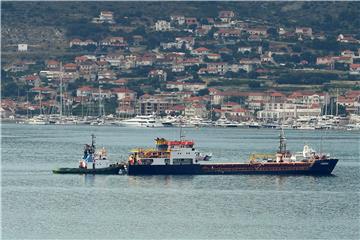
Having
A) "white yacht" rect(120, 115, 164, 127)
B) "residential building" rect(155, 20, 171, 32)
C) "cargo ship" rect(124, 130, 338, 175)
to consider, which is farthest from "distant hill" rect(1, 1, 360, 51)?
"cargo ship" rect(124, 130, 338, 175)

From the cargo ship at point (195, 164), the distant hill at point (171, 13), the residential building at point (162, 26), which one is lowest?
the cargo ship at point (195, 164)

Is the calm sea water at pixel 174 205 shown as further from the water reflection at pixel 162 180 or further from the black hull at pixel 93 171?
the black hull at pixel 93 171

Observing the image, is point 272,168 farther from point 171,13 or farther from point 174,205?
point 171,13

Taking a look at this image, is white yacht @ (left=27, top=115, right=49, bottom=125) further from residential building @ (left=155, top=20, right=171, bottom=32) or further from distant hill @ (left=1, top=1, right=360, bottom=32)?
distant hill @ (left=1, top=1, right=360, bottom=32)

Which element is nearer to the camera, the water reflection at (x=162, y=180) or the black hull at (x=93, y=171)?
the water reflection at (x=162, y=180)

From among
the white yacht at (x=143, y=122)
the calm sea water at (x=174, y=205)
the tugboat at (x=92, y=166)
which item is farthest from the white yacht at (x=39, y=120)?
the tugboat at (x=92, y=166)

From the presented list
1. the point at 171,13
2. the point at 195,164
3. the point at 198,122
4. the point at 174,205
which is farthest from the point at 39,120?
the point at 174,205
